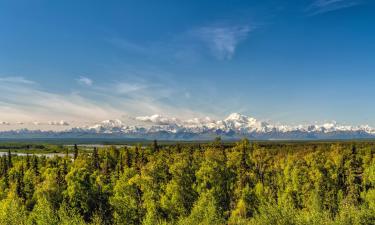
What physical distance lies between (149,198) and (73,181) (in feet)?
82.9

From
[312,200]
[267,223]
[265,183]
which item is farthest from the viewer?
[265,183]

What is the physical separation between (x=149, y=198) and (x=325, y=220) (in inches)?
2113

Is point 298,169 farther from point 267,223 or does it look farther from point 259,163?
point 267,223

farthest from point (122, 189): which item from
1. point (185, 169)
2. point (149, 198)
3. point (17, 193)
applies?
point (17, 193)

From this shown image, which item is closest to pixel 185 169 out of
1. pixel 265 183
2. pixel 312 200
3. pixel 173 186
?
pixel 173 186

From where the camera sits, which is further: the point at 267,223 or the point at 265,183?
the point at 265,183

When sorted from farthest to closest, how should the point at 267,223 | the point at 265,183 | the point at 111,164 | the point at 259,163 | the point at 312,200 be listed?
the point at 111,164 → the point at 259,163 → the point at 265,183 → the point at 312,200 → the point at 267,223

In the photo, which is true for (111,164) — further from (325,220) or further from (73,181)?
(325,220)

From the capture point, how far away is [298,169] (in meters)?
123

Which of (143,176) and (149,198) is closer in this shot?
(149,198)

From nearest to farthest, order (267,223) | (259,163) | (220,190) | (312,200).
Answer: (267,223)
(312,200)
(220,190)
(259,163)

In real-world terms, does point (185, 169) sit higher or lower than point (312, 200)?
higher

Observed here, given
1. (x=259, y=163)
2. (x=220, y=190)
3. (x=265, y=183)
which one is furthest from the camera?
(x=259, y=163)

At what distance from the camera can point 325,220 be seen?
227ft
